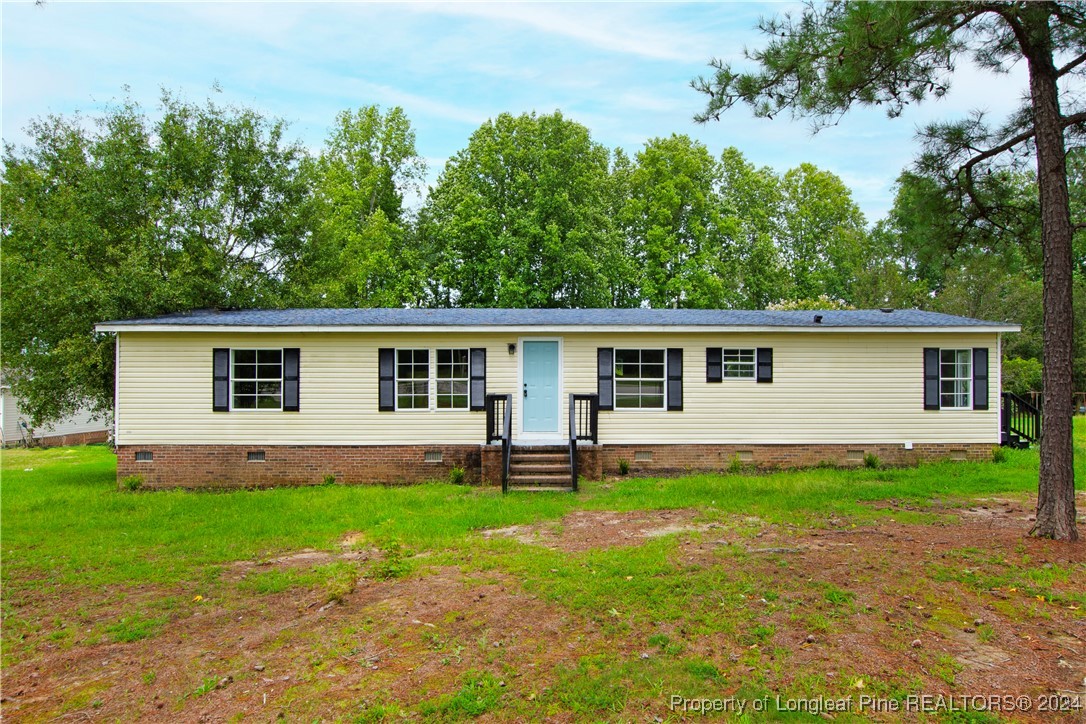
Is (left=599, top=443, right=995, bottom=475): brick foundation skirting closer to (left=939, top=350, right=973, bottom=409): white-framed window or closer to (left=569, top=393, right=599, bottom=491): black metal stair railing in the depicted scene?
(left=569, top=393, right=599, bottom=491): black metal stair railing

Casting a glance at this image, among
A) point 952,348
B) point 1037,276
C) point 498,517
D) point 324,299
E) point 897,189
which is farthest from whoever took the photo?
point 1037,276

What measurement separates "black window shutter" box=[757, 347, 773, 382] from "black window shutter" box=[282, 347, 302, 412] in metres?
9.33

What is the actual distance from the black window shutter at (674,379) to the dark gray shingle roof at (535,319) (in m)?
0.70

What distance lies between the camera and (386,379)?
1255 cm

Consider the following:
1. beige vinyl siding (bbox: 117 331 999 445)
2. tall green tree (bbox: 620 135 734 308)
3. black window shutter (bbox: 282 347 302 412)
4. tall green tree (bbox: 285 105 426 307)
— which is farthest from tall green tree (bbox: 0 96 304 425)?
tall green tree (bbox: 620 135 734 308)

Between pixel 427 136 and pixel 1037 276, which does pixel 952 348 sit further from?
pixel 1037 276

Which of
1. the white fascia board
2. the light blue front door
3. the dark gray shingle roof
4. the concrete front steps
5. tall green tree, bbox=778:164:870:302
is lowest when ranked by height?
the concrete front steps

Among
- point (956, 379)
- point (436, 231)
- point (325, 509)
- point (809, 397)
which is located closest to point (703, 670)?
point (325, 509)

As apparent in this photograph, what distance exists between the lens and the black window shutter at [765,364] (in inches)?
506

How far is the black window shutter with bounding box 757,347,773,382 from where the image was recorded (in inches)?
506

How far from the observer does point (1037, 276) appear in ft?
125

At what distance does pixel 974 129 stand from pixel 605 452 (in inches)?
313

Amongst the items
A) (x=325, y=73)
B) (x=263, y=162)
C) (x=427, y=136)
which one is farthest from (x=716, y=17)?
(x=427, y=136)

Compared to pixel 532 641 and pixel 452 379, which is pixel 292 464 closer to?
pixel 452 379
